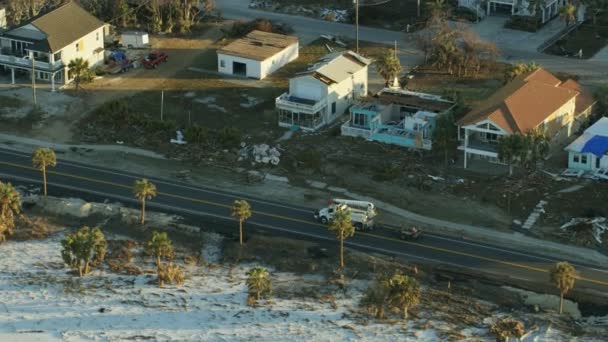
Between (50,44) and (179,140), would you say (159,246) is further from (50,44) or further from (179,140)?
(50,44)

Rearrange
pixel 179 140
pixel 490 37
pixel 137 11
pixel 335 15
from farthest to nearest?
pixel 335 15 → pixel 137 11 → pixel 490 37 → pixel 179 140

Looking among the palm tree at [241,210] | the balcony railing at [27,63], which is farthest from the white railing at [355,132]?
the balcony railing at [27,63]

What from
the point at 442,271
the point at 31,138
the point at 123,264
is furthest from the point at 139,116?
the point at 442,271

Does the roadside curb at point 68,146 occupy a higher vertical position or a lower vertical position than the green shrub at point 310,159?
lower

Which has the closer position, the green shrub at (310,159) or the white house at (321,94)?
the green shrub at (310,159)

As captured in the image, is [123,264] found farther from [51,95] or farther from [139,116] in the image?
[51,95]

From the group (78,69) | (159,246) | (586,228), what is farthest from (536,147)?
(78,69)

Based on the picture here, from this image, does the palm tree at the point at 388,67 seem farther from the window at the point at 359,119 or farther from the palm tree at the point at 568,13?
the palm tree at the point at 568,13
